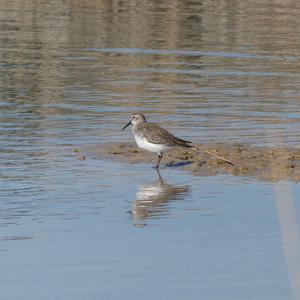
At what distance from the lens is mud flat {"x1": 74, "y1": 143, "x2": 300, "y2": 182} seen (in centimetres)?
1502

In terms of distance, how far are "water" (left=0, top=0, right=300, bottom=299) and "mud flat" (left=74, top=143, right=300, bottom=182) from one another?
34cm

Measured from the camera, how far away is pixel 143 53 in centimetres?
2838

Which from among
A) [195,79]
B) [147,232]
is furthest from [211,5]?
[147,232]

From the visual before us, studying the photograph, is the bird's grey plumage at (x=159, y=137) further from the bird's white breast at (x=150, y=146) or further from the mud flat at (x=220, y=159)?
the mud flat at (x=220, y=159)

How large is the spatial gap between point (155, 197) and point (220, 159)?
2.16m

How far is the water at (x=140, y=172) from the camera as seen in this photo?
1025cm

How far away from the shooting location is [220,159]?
51.1ft

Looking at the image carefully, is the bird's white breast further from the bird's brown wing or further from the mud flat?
the mud flat

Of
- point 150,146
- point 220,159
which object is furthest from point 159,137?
point 220,159

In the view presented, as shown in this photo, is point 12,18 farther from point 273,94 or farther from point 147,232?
point 147,232

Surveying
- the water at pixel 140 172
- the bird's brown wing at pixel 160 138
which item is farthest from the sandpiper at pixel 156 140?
the water at pixel 140 172

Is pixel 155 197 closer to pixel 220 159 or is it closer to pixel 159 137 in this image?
pixel 159 137

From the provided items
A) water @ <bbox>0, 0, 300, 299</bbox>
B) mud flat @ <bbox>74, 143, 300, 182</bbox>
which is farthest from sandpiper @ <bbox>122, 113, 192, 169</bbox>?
mud flat @ <bbox>74, 143, 300, 182</bbox>

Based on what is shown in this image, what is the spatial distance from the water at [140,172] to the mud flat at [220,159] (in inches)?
13.6
